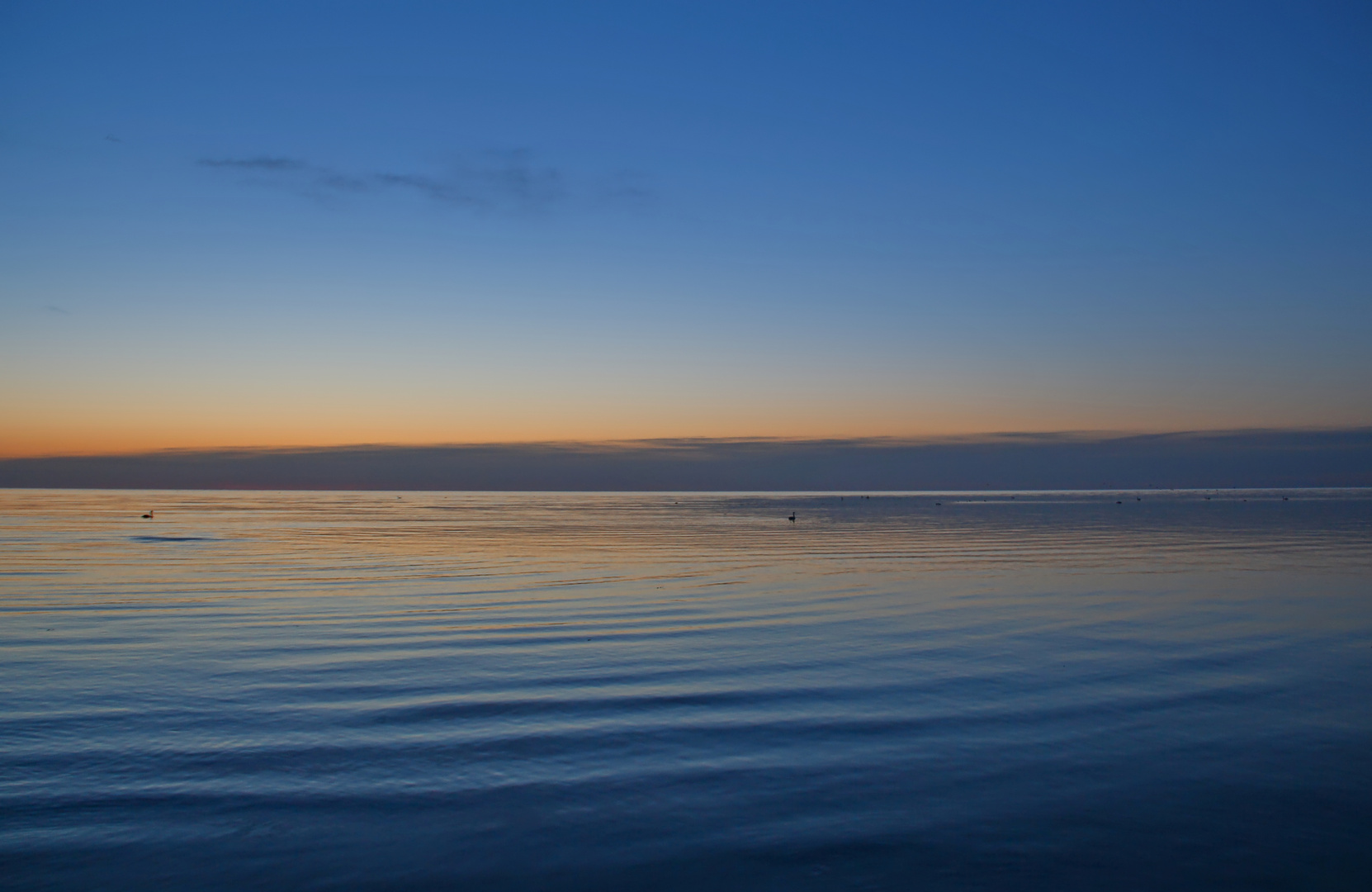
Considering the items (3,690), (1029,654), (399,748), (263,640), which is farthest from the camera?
(263,640)

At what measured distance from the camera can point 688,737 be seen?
12.1 m

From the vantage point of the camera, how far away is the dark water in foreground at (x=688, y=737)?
27.4 feet

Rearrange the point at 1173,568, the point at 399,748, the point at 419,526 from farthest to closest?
the point at 419,526 < the point at 1173,568 < the point at 399,748

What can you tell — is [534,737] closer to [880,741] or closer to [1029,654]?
[880,741]

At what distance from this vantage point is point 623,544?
154 ft

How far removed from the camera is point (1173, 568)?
33188mm

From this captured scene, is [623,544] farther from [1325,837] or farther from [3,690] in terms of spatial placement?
[1325,837]

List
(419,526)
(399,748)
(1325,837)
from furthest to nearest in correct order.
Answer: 1. (419,526)
2. (399,748)
3. (1325,837)

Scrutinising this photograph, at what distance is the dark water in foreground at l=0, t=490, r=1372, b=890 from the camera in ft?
27.4

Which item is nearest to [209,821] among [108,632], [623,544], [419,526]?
[108,632]

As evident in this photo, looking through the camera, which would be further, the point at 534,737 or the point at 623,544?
the point at 623,544

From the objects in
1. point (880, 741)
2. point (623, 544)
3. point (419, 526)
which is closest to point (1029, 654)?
point (880, 741)

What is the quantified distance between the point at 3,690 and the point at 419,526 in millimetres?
52688

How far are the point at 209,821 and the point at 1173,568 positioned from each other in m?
33.2
